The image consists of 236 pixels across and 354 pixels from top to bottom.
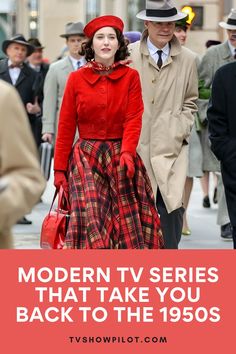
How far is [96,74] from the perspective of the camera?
838 cm

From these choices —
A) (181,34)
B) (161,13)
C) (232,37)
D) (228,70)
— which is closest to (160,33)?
(161,13)

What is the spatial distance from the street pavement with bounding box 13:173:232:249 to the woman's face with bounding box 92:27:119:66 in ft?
11.6

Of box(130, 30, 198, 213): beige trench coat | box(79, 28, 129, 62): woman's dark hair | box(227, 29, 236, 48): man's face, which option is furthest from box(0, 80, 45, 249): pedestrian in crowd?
box(227, 29, 236, 48): man's face

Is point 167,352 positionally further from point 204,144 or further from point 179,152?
point 204,144

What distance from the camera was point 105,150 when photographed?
8328mm

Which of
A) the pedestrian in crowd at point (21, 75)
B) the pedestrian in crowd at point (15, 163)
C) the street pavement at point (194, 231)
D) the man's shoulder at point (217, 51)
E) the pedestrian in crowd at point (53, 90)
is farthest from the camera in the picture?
the pedestrian in crowd at point (21, 75)

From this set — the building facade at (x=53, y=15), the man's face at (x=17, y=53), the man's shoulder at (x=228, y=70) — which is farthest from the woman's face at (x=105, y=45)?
the building facade at (x=53, y=15)

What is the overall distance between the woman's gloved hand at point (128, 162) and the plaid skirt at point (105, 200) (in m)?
0.05

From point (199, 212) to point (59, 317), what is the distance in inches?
333

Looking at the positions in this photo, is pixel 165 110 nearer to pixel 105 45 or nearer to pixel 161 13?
pixel 161 13

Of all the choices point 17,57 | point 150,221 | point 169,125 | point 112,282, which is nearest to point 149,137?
point 169,125

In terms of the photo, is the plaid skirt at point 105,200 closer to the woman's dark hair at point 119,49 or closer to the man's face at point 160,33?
the woman's dark hair at point 119,49

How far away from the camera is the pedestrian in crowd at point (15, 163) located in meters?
4.66

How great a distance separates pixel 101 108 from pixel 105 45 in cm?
40
